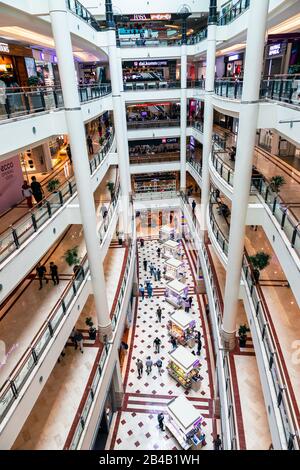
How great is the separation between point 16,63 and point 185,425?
14.2 metres

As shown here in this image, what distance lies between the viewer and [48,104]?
25.1 ft

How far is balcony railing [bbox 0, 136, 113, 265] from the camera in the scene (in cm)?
627

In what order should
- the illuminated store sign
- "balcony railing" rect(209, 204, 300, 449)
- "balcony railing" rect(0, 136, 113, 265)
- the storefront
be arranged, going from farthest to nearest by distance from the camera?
the storefront < the illuminated store sign < "balcony railing" rect(0, 136, 113, 265) < "balcony railing" rect(209, 204, 300, 449)

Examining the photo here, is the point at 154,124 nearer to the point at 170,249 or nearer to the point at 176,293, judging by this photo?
the point at 170,249

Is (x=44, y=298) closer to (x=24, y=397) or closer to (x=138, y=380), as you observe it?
(x=24, y=397)

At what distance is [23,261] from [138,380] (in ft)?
26.0

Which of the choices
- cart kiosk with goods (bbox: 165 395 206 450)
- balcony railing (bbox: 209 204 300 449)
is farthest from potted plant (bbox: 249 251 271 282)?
cart kiosk with goods (bbox: 165 395 206 450)

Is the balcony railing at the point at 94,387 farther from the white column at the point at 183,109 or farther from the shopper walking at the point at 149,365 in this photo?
the white column at the point at 183,109

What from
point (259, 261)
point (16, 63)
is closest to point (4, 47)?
point (16, 63)

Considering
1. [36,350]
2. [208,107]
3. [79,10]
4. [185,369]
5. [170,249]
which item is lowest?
[170,249]

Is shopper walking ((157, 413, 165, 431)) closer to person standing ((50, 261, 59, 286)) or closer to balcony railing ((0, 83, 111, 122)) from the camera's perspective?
person standing ((50, 261, 59, 286))

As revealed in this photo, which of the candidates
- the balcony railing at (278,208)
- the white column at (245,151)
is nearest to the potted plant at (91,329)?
the white column at (245,151)

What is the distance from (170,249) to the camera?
20047mm

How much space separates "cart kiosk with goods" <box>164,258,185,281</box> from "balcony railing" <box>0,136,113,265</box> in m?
9.25
